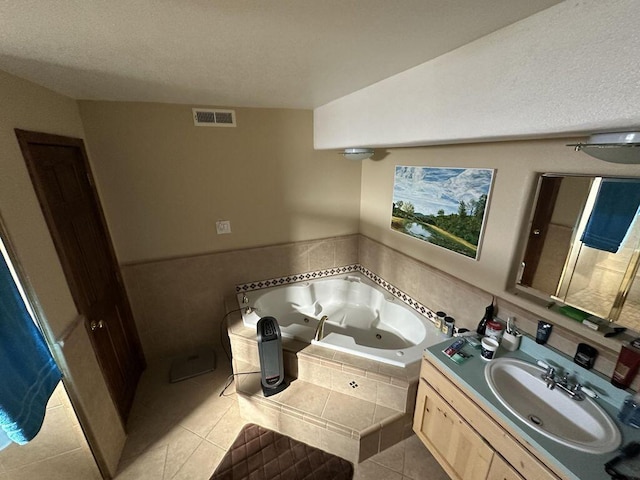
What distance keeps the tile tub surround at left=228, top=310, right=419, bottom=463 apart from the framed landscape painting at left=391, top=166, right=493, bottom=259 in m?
0.95

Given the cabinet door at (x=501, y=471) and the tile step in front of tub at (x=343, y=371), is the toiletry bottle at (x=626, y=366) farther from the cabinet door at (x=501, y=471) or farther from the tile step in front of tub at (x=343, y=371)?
the tile step in front of tub at (x=343, y=371)

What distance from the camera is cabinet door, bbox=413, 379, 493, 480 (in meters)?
1.28

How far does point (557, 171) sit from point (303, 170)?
75.3 inches

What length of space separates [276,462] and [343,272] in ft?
6.00

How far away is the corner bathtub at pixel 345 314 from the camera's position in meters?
2.08

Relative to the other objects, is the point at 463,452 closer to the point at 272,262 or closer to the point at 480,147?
the point at 480,147

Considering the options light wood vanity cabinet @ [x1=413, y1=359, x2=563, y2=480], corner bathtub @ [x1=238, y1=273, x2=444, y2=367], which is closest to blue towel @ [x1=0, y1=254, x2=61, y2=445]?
corner bathtub @ [x1=238, y1=273, x2=444, y2=367]

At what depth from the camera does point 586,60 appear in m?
0.75

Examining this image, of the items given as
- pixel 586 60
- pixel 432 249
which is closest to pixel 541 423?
pixel 432 249

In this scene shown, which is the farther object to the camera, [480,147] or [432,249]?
[432,249]

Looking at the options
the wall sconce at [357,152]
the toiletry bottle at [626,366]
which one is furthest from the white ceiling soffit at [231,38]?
the toiletry bottle at [626,366]

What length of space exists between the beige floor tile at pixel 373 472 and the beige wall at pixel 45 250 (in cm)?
155

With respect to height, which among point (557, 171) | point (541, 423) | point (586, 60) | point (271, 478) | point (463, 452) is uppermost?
point (586, 60)

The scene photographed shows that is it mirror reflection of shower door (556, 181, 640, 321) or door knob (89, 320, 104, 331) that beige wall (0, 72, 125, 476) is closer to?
door knob (89, 320, 104, 331)
